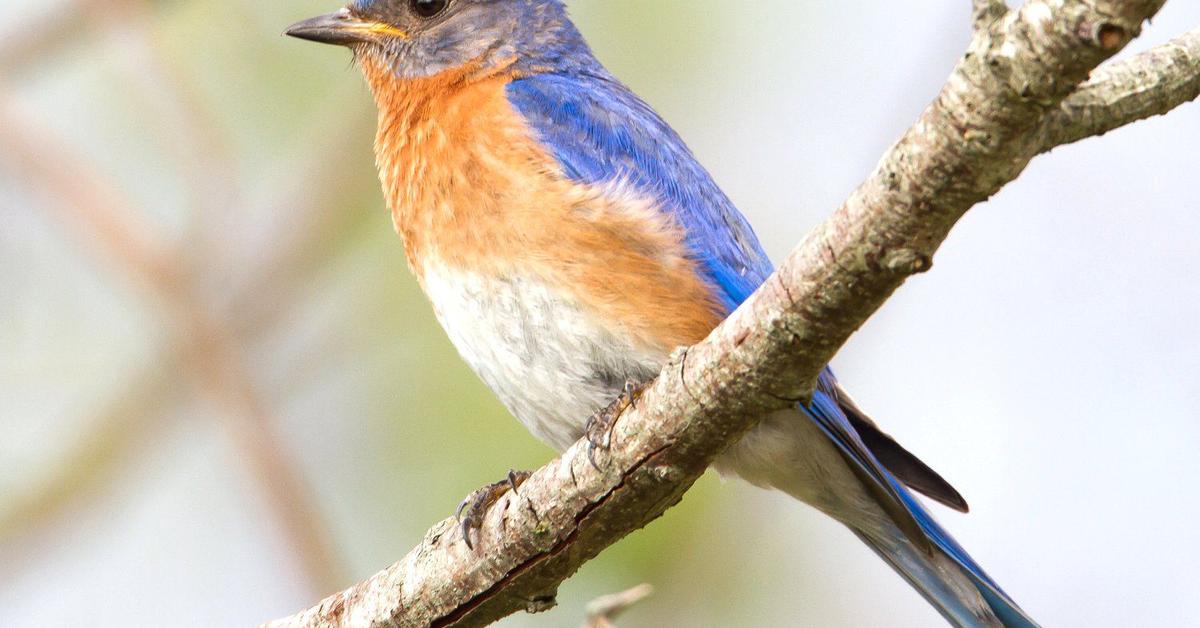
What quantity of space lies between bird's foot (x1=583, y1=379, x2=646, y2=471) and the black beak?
2.53m

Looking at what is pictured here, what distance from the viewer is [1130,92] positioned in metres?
2.71

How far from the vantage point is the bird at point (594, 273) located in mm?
4137

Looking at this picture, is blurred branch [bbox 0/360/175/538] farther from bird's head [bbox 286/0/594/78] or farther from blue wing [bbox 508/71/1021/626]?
blue wing [bbox 508/71/1021/626]

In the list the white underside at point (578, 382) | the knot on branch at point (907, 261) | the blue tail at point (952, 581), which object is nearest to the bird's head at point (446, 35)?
the white underside at point (578, 382)

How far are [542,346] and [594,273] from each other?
29cm

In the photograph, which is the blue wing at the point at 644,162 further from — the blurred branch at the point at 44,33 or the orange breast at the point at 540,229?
the blurred branch at the point at 44,33

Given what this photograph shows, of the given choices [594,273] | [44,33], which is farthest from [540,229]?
[44,33]

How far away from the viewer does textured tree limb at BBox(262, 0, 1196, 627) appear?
244 centimetres

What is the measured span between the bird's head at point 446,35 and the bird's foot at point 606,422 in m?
2.15

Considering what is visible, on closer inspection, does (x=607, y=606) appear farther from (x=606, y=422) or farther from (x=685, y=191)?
(x=685, y=191)

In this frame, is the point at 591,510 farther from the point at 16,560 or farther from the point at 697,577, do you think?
the point at 16,560

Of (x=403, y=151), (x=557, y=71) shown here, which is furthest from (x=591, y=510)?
(x=557, y=71)

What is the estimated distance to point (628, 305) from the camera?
13.5ft

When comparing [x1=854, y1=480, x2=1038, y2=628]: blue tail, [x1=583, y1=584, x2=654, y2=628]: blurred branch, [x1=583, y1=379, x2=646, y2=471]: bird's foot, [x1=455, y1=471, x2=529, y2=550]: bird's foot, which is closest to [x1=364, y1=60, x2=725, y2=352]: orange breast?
[x1=455, y1=471, x2=529, y2=550]: bird's foot
